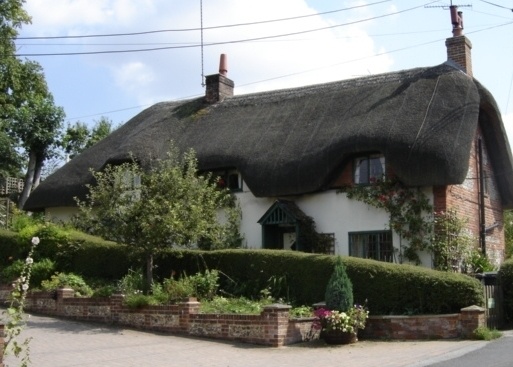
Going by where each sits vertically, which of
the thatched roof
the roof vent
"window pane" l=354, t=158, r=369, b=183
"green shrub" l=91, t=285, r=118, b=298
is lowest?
"green shrub" l=91, t=285, r=118, b=298

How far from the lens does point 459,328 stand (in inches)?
517

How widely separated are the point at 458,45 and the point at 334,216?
7064 millimetres

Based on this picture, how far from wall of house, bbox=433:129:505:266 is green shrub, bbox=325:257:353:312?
5488 mm

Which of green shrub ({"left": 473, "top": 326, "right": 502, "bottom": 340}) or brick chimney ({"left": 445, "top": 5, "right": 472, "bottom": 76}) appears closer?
green shrub ({"left": 473, "top": 326, "right": 502, "bottom": 340})

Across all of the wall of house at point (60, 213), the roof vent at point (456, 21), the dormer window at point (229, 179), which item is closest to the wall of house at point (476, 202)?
the roof vent at point (456, 21)

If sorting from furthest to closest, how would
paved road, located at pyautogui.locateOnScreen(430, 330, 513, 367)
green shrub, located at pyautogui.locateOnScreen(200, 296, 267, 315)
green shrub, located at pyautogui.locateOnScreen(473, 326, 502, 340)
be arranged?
green shrub, located at pyautogui.locateOnScreen(200, 296, 267, 315) < green shrub, located at pyautogui.locateOnScreen(473, 326, 502, 340) < paved road, located at pyautogui.locateOnScreen(430, 330, 513, 367)

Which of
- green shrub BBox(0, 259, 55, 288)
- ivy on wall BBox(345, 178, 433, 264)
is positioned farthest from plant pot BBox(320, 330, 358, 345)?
green shrub BBox(0, 259, 55, 288)

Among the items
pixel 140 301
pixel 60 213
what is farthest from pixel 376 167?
pixel 60 213

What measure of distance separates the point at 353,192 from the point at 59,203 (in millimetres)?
11736

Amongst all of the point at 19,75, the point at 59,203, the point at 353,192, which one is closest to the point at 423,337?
the point at 353,192

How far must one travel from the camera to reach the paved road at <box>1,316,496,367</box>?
10773 mm

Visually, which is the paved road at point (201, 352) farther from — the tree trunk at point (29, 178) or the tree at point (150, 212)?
the tree trunk at point (29, 178)

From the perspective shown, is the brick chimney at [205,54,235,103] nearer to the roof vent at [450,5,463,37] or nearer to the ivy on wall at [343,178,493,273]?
the roof vent at [450,5,463,37]

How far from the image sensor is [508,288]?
51.3ft
